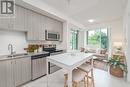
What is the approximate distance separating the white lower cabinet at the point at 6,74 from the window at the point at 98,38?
674 cm

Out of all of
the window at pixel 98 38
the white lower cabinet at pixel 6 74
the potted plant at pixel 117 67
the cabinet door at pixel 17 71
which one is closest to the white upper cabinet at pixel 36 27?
the cabinet door at pixel 17 71

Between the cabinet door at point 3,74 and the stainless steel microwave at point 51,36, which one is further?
the stainless steel microwave at point 51,36

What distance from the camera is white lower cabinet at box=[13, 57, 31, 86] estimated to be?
8.65ft

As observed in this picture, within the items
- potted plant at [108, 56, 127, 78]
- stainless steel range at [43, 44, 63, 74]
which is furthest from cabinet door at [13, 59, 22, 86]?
potted plant at [108, 56, 127, 78]

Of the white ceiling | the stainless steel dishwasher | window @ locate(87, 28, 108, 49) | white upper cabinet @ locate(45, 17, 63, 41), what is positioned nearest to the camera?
the stainless steel dishwasher

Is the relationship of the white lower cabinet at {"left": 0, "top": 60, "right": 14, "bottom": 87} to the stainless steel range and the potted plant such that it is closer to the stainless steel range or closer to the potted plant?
the stainless steel range

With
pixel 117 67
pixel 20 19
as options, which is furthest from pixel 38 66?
pixel 117 67

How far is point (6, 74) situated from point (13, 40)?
46.1 inches

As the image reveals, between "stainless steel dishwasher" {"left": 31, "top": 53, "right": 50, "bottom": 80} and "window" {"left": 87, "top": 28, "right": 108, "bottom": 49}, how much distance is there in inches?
214

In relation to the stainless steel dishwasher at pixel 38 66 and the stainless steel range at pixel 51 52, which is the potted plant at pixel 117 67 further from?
the stainless steel dishwasher at pixel 38 66

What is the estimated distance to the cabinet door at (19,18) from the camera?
9.39 feet

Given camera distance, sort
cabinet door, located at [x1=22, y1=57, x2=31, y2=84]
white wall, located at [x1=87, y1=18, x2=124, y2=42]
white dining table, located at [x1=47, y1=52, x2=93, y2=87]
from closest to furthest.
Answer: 1. white dining table, located at [x1=47, y1=52, x2=93, y2=87]
2. cabinet door, located at [x1=22, y1=57, x2=31, y2=84]
3. white wall, located at [x1=87, y1=18, x2=124, y2=42]

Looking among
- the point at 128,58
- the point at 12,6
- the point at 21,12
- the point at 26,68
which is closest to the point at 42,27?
the point at 21,12

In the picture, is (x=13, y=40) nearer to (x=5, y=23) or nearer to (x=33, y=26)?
(x=5, y=23)
